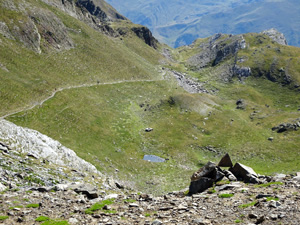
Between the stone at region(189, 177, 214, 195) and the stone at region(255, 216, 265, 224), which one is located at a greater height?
the stone at region(255, 216, 265, 224)

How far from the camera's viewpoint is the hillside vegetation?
5434 cm

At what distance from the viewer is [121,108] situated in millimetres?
83562

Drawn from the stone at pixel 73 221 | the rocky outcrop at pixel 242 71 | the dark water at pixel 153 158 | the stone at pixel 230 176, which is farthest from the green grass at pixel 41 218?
the rocky outcrop at pixel 242 71

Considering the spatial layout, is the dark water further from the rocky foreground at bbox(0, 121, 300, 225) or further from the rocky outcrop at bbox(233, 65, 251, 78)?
the rocky outcrop at bbox(233, 65, 251, 78)

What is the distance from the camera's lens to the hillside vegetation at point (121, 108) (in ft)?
178

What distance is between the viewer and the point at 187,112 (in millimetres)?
85562

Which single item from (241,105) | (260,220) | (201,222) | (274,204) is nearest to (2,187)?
(201,222)

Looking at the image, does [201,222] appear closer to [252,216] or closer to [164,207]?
[252,216]

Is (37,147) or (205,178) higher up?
(205,178)

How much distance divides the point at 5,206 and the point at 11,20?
93.5 m

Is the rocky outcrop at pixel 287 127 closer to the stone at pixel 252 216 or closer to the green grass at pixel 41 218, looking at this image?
the stone at pixel 252 216

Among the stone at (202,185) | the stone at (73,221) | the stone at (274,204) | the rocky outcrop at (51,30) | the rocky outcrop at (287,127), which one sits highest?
the rocky outcrop at (51,30)

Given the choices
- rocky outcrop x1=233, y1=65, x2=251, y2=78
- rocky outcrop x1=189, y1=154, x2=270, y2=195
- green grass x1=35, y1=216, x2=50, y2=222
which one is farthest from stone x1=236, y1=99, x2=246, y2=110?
green grass x1=35, y1=216, x2=50, y2=222

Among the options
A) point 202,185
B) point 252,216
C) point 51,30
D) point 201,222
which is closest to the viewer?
point 201,222
